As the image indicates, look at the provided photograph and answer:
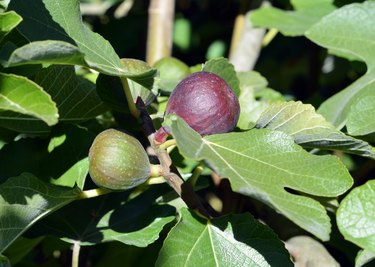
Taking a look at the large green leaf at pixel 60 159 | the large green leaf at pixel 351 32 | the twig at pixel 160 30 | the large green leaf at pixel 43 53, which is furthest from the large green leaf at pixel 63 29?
the twig at pixel 160 30

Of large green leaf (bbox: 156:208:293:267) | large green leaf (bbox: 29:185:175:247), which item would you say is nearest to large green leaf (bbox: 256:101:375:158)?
large green leaf (bbox: 156:208:293:267)

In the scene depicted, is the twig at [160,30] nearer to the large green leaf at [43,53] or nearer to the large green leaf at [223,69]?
the large green leaf at [223,69]

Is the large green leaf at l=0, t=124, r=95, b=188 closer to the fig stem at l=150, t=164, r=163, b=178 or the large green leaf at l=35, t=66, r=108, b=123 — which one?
the large green leaf at l=35, t=66, r=108, b=123

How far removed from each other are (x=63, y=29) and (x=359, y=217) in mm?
469

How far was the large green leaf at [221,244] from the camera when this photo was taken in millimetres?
982

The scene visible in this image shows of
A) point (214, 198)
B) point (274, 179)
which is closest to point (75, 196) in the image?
point (274, 179)

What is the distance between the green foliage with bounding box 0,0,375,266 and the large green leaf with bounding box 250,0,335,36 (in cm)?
28

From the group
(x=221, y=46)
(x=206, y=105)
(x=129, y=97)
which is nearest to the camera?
(x=206, y=105)

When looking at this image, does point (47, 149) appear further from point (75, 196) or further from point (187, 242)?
point (187, 242)

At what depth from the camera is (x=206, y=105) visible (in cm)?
92

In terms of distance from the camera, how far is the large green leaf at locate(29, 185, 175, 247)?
3.67 feet

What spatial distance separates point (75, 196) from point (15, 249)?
0.33 m

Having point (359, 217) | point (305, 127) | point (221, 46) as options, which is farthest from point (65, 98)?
point (221, 46)

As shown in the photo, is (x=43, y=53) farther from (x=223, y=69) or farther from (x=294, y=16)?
(x=294, y=16)
